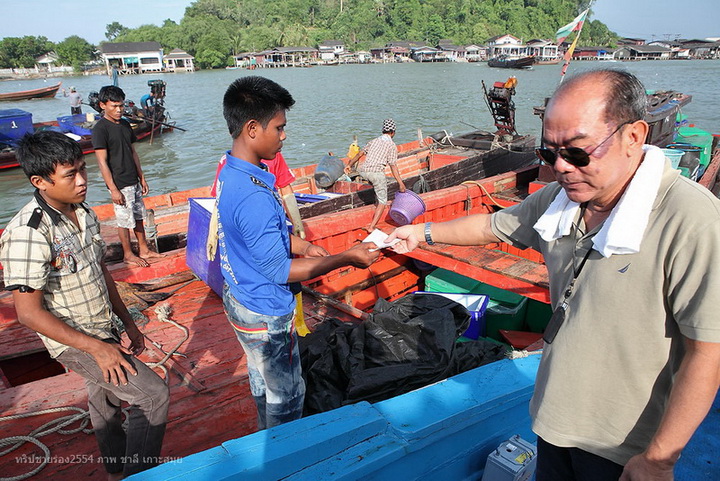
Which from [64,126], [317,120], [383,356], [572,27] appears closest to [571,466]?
[383,356]

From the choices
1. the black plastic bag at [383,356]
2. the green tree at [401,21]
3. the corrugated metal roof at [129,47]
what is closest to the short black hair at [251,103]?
the black plastic bag at [383,356]

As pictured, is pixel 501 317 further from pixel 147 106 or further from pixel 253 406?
pixel 147 106

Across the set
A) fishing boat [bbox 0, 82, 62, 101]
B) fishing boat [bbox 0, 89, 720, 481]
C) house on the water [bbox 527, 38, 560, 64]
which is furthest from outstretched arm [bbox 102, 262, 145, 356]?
house on the water [bbox 527, 38, 560, 64]

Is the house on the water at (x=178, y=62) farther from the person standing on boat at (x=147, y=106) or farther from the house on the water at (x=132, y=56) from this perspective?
the person standing on boat at (x=147, y=106)

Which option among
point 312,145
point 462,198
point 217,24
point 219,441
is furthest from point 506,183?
point 217,24

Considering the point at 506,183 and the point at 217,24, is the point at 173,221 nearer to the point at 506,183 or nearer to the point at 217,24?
the point at 506,183

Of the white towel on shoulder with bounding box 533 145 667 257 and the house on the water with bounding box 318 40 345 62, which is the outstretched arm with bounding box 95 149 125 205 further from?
the house on the water with bounding box 318 40 345 62

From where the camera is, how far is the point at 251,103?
201 centimetres

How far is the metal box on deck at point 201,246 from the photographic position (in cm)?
419

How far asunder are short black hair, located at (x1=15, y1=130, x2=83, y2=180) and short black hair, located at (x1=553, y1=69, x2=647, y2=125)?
2169 millimetres

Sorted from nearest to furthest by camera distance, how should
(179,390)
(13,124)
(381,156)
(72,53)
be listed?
(179,390), (381,156), (13,124), (72,53)

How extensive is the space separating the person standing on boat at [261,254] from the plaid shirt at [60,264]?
0.64m

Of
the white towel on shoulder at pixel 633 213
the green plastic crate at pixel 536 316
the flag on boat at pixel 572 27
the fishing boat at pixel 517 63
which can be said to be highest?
the fishing boat at pixel 517 63

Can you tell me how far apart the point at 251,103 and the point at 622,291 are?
1.63 meters
